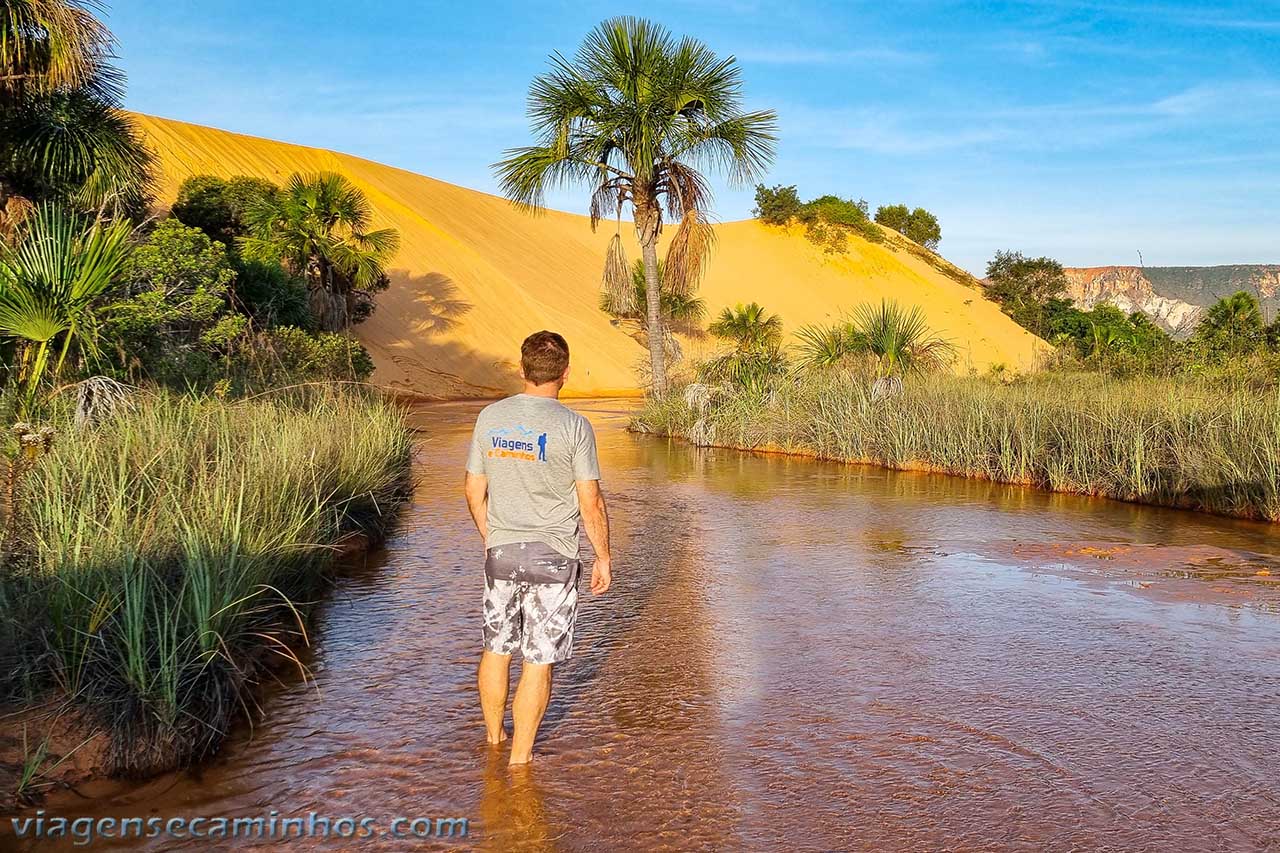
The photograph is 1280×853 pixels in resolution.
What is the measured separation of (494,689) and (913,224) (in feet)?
214

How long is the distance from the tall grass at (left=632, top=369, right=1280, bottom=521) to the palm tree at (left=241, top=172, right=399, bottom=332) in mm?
14605

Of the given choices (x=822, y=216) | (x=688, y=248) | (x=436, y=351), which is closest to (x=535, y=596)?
(x=688, y=248)

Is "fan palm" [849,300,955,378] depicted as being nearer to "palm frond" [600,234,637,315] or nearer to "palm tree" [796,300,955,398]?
"palm tree" [796,300,955,398]

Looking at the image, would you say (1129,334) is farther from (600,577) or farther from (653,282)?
(600,577)

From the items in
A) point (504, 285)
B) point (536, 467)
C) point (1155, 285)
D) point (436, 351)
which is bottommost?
point (536, 467)

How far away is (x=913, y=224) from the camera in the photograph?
2571 inches

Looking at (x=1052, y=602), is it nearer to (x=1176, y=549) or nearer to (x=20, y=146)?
(x=1176, y=549)

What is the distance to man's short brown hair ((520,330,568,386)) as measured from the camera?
13.3 ft

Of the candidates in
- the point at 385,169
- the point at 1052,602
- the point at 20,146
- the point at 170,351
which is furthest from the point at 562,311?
the point at 1052,602

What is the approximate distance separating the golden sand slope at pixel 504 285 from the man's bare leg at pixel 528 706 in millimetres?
34488

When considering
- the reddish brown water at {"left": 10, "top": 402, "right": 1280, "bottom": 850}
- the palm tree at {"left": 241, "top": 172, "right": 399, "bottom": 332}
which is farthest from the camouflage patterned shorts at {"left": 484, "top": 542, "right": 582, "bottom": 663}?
the palm tree at {"left": 241, "top": 172, "right": 399, "bottom": 332}

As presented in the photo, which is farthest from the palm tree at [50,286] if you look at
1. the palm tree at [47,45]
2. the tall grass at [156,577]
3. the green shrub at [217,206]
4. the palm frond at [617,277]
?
the green shrub at [217,206]

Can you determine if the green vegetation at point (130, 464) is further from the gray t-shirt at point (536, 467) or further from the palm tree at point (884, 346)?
the palm tree at point (884, 346)

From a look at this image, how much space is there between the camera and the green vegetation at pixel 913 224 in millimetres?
65125
